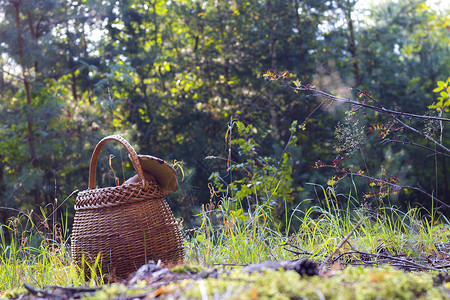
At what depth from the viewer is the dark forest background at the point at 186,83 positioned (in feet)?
20.1

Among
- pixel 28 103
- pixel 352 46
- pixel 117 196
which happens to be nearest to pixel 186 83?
pixel 28 103

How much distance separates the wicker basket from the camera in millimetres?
1937

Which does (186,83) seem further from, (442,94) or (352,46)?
(442,94)

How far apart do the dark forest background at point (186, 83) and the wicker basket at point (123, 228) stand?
11.5 ft

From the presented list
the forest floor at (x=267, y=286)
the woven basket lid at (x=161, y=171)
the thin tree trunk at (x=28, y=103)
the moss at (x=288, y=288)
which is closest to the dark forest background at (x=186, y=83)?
the thin tree trunk at (x=28, y=103)

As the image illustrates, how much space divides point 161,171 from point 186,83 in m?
5.57

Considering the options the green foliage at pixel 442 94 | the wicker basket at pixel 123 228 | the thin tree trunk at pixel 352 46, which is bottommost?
the wicker basket at pixel 123 228

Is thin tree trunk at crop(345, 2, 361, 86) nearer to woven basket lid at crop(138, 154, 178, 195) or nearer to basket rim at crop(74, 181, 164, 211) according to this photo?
woven basket lid at crop(138, 154, 178, 195)

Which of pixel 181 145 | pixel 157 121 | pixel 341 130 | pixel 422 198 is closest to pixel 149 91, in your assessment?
pixel 157 121

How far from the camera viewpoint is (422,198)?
6.58m

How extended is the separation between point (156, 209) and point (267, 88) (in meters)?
5.44

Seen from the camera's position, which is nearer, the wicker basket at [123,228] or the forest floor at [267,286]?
the forest floor at [267,286]

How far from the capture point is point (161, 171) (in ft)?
6.92

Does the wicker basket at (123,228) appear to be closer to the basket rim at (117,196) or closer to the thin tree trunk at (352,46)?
the basket rim at (117,196)
